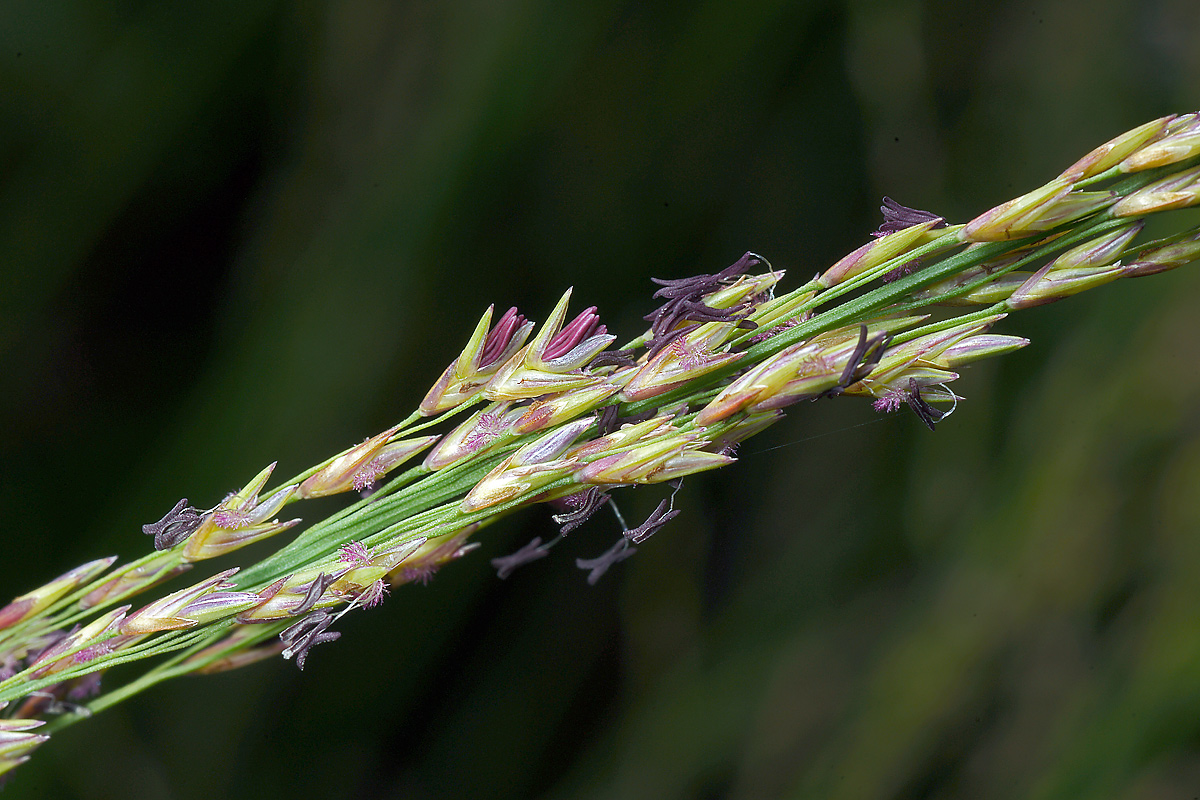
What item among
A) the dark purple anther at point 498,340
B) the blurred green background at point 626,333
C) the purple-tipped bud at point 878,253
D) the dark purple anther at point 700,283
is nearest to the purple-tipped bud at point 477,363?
the dark purple anther at point 498,340

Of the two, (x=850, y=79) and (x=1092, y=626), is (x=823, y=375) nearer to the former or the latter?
(x=850, y=79)

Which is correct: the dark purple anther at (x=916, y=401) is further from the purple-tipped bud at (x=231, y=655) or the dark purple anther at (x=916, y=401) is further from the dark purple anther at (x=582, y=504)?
the purple-tipped bud at (x=231, y=655)

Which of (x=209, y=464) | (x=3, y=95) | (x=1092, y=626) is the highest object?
(x=3, y=95)

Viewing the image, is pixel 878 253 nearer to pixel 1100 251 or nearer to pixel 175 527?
pixel 1100 251

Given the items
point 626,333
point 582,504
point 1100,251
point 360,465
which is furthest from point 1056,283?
point 626,333

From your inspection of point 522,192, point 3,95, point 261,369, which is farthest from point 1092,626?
point 3,95

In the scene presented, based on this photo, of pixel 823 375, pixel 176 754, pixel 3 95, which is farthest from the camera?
pixel 176 754
